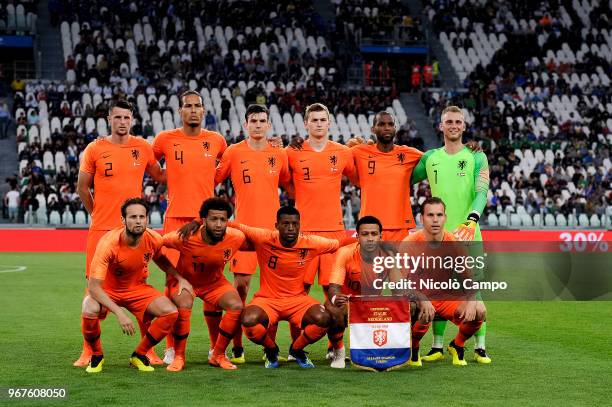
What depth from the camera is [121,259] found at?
26.4 feet

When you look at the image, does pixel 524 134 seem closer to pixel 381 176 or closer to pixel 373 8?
pixel 373 8

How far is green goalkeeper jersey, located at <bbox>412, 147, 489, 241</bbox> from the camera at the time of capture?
8.80m

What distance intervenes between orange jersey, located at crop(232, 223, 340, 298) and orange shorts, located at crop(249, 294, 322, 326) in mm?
73

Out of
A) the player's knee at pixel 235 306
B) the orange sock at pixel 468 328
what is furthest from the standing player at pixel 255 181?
the orange sock at pixel 468 328

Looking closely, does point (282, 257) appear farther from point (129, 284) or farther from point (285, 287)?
point (129, 284)

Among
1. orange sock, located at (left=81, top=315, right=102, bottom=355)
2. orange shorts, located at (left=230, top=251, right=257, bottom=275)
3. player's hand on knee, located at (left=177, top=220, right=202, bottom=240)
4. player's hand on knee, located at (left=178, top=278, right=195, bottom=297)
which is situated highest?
player's hand on knee, located at (left=177, top=220, right=202, bottom=240)

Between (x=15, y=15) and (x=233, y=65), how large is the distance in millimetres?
7223

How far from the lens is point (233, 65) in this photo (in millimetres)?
31703

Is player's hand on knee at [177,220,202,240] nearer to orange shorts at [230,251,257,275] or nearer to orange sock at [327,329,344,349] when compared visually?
orange shorts at [230,251,257,275]

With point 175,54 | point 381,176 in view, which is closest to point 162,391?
point 381,176

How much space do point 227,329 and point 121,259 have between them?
105cm

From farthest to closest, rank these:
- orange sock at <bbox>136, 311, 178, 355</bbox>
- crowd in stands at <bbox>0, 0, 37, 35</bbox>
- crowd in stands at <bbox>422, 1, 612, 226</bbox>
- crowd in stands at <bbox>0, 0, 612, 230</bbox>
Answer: crowd in stands at <bbox>0, 0, 37, 35</bbox> → crowd in stands at <bbox>422, 1, 612, 226</bbox> → crowd in stands at <bbox>0, 0, 612, 230</bbox> → orange sock at <bbox>136, 311, 178, 355</bbox>

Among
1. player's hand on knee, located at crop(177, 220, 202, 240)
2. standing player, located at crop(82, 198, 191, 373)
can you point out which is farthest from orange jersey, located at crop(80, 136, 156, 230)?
player's hand on knee, located at crop(177, 220, 202, 240)

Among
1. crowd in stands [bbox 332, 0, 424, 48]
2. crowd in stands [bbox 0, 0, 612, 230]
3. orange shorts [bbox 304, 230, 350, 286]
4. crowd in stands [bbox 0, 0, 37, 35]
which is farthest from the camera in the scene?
crowd in stands [bbox 332, 0, 424, 48]
